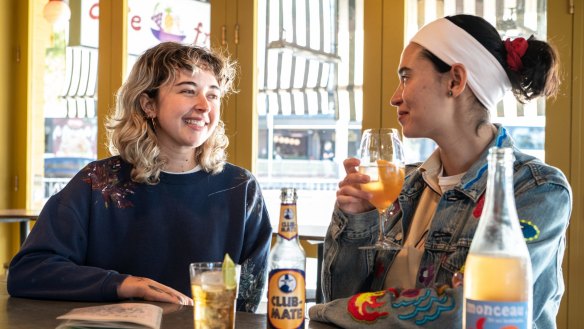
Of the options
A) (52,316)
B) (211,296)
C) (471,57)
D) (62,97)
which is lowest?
(52,316)

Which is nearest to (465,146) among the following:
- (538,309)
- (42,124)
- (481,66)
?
(481,66)

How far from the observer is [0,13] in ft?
18.2

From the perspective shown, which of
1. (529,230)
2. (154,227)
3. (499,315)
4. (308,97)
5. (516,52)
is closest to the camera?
(499,315)

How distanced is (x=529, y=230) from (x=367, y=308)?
36 centimetres

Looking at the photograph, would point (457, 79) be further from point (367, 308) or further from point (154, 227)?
point (154, 227)

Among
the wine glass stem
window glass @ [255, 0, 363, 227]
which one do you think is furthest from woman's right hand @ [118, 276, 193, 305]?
window glass @ [255, 0, 363, 227]

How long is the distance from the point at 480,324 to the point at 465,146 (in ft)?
3.10

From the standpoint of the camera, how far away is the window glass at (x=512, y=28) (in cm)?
380

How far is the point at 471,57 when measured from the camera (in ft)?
5.83

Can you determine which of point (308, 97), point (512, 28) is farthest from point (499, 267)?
point (308, 97)

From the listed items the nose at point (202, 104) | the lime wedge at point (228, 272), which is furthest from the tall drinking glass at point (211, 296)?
the nose at point (202, 104)

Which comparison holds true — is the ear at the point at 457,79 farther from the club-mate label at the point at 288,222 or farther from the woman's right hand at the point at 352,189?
the club-mate label at the point at 288,222

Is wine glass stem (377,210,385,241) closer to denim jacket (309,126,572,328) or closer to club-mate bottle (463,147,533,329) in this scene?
denim jacket (309,126,572,328)

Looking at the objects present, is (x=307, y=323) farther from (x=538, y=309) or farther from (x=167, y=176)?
(x=167, y=176)
